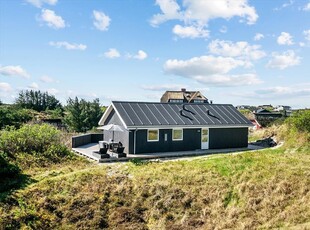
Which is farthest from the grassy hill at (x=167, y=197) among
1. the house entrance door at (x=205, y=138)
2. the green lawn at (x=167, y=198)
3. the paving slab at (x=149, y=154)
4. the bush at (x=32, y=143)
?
the house entrance door at (x=205, y=138)

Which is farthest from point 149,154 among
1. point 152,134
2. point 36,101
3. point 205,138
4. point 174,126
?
point 36,101

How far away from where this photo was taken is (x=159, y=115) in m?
22.3

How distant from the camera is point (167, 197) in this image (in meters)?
12.2

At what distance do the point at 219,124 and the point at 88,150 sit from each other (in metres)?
9.78

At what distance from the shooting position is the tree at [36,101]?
51062 mm

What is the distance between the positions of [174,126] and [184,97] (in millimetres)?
39436

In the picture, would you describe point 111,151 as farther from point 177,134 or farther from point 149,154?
point 177,134

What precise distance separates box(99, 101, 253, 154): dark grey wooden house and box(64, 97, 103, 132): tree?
909 centimetres

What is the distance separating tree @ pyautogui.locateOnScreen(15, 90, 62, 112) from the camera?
51.1 meters

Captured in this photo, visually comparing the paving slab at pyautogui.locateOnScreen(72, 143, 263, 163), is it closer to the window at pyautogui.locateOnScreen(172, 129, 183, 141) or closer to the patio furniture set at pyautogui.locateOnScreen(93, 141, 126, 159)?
the patio furniture set at pyautogui.locateOnScreen(93, 141, 126, 159)

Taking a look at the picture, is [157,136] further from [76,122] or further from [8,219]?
[76,122]

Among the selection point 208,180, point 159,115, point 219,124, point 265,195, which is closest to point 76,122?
point 159,115

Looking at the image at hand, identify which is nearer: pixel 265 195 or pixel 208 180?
pixel 265 195

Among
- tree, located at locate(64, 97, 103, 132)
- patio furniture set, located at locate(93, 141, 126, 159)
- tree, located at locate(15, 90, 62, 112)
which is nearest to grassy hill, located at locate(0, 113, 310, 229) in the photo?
patio furniture set, located at locate(93, 141, 126, 159)
